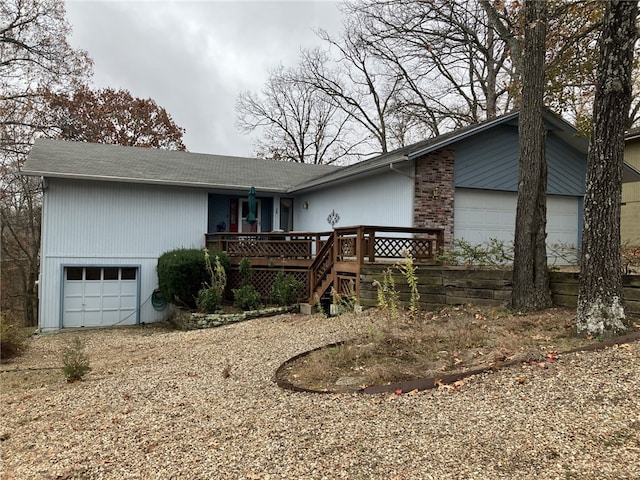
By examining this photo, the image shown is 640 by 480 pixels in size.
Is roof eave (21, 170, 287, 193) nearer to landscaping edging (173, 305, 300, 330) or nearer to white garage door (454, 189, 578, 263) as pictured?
landscaping edging (173, 305, 300, 330)

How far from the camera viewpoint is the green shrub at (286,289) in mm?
10422

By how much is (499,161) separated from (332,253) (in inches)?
211

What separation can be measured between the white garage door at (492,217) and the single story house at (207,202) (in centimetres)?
3

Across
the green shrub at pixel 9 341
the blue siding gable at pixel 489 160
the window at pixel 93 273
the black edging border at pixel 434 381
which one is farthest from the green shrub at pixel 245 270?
the black edging border at pixel 434 381

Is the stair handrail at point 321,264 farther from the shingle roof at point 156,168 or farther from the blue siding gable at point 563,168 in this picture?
the blue siding gable at point 563,168

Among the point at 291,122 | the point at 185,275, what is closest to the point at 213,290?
the point at 185,275

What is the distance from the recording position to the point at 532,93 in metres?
6.36

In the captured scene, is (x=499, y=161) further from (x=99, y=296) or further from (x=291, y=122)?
(x=291, y=122)

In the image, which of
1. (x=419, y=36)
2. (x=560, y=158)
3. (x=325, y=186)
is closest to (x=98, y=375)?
(x=325, y=186)

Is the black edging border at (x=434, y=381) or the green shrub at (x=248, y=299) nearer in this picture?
the black edging border at (x=434, y=381)

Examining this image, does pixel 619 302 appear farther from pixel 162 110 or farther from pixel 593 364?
pixel 162 110

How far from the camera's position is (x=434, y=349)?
4.91 metres

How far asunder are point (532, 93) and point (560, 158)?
701 centimetres

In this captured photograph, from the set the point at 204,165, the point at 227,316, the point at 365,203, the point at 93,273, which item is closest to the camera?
the point at 227,316
